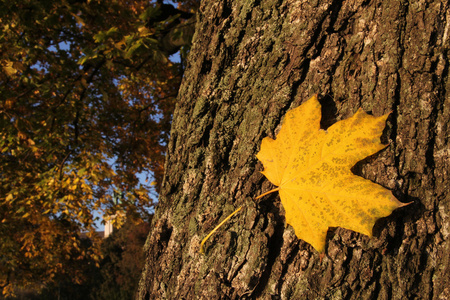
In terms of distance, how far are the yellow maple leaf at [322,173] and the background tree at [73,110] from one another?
243 cm

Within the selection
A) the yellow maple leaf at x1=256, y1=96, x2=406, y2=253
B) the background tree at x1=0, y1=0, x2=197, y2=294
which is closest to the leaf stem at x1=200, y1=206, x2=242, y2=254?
the yellow maple leaf at x1=256, y1=96, x2=406, y2=253

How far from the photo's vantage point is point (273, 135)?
104 cm

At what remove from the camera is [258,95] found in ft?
3.61

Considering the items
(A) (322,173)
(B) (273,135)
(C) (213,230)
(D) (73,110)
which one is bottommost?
(C) (213,230)

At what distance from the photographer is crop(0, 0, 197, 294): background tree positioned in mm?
3807

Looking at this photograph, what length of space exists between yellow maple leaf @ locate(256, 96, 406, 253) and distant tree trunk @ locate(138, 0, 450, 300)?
0.05m

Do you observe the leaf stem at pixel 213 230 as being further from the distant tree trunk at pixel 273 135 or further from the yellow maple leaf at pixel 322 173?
the yellow maple leaf at pixel 322 173

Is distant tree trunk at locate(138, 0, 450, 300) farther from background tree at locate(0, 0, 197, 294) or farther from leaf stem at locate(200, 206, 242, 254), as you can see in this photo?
background tree at locate(0, 0, 197, 294)

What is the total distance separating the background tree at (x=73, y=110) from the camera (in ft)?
12.5

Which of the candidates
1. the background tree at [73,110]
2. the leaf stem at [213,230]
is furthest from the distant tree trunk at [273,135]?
the background tree at [73,110]

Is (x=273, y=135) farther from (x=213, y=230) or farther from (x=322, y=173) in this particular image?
(x=213, y=230)

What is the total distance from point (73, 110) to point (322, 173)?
15.6ft

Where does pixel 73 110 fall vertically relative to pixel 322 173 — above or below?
above

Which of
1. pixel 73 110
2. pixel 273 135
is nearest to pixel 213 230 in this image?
pixel 273 135
